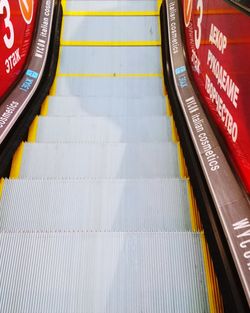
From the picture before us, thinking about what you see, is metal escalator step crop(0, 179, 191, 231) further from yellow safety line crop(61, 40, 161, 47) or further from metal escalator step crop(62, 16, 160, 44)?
metal escalator step crop(62, 16, 160, 44)

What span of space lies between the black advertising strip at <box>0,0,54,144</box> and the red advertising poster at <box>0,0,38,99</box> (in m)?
0.09

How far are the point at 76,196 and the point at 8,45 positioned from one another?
1901 millimetres

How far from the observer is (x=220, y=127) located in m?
2.74

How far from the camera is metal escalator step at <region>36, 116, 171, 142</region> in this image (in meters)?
3.54

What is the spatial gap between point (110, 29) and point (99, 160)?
10.5 ft

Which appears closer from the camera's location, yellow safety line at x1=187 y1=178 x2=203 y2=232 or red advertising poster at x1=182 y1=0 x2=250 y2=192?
red advertising poster at x1=182 y1=0 x2=250 y2=192

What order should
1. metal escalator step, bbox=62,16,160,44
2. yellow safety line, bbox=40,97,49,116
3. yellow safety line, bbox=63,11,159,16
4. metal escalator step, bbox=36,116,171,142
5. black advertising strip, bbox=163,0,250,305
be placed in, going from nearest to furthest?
1. black advertising strip, bbox=163,0,250,305
2. metal escalator step, bbox=36,116,171,142
3. yellow safety line, bbox=40,97,49,116
4. metal escalator step, bbox=62,16,160,44
5. yellow safety line, bbox=63,11,159,16

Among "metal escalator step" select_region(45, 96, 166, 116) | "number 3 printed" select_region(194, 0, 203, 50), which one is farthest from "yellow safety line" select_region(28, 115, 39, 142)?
"number 3 printed" select_region(194, 0, 203, 50)

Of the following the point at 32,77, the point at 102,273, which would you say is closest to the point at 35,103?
the point at 32,77

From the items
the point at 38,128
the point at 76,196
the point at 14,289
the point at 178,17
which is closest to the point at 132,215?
the point at 76,196

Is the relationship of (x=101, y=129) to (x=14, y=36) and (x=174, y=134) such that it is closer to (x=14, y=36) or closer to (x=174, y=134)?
(x=174, y=134)

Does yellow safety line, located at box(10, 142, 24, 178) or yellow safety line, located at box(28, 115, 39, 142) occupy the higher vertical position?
yellow safety line, located at box(28, 115, 39, 142)

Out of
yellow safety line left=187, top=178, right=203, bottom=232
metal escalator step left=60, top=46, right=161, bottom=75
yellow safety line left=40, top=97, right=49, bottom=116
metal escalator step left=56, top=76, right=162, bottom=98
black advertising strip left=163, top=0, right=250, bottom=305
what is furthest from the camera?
metal escalator step left=60, top=46, right=161, bottom=75

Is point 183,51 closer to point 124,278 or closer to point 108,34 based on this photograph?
point 108,34
